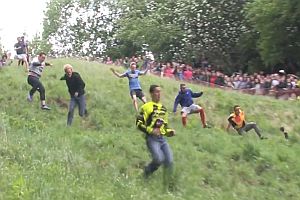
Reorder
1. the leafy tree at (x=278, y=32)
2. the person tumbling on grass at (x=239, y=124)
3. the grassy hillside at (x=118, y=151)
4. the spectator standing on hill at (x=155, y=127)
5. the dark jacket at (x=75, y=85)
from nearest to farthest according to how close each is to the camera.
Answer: the grassy hillside at (x=118, y=151) < the spectator standing on hill at (x=155, y=127) < the dark jacket at (x=75, y=85) < the person tumbling on grass at (x=239, y=124) < the leafy tree at (x=278, y=32)

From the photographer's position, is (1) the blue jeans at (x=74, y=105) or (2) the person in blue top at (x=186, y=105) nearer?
(1) the blue jeans at (x=74, y=105)

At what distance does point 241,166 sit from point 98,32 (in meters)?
54.0

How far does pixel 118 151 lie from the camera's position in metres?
14.6

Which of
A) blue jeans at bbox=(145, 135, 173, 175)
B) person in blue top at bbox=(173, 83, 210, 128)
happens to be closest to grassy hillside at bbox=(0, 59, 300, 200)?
person in blue top at bbox=(173, 83, 210, 128)

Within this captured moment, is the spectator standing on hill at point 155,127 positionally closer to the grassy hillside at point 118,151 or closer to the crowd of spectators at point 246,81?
the grassy hillside at point 118,151

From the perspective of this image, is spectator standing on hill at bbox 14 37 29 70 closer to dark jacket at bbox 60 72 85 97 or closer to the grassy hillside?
the grassy hillside

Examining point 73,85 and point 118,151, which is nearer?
point 118,151

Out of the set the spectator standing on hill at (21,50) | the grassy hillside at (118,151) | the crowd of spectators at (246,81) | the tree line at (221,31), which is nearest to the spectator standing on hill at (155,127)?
the grassy hillside at (118,151)

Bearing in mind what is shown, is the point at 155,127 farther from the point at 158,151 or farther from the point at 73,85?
the point at 73,85

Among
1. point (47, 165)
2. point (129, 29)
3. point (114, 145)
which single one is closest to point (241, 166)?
point (114, 145)

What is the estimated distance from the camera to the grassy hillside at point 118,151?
1046cm

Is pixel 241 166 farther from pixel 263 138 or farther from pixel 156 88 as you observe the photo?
pixel 156 88

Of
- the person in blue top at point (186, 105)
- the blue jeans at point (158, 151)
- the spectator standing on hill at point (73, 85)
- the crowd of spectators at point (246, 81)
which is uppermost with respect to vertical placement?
the spectator standing on hill at point (73, 85)

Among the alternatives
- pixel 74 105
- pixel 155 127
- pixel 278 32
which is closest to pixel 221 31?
pixel 278 32
